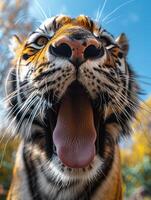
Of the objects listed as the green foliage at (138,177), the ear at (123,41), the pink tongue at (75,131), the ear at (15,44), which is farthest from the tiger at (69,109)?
the green foliage at (138,177)

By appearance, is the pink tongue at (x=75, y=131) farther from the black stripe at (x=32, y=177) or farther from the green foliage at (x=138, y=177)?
the green foliage at (x=138, y=177)

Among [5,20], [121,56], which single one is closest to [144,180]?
[5,20]

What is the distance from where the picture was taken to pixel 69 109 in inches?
98.2

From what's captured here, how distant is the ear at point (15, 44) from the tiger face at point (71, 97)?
0.62ft

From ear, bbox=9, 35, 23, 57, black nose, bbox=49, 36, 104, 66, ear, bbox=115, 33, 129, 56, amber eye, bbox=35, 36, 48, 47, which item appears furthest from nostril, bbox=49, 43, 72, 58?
ear, bbox=115, 33, 129, 56

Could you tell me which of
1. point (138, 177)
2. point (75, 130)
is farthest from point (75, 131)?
point (138, 177)

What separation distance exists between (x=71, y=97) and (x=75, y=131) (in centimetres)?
18

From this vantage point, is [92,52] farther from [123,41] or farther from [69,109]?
[123,41]

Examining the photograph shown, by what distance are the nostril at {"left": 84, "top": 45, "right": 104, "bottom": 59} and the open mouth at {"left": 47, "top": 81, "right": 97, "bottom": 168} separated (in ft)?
0.66

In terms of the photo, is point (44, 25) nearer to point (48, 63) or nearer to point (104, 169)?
point (48, 63)

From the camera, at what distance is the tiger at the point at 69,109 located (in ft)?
7.61

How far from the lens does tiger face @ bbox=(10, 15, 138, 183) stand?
7.54 ft

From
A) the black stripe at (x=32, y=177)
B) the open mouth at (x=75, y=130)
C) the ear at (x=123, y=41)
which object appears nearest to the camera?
the open mouth at (x=75, y=130)

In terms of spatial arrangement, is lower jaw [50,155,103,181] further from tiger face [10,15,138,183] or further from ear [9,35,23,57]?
ear [9,35,23,57]
